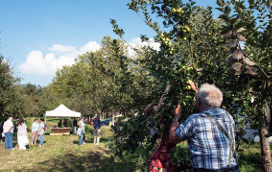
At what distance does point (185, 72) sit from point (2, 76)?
17842 mm

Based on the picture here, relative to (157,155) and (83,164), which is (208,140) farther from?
(83,164)

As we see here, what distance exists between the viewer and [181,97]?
2574 mm

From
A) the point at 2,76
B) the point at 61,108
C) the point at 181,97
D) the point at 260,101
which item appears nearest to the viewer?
the point at 181,97

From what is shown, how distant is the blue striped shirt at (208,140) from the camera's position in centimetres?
223

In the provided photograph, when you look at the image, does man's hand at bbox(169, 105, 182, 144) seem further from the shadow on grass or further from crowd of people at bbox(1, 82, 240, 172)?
the shadow on grass

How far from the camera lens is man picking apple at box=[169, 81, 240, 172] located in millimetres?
2238

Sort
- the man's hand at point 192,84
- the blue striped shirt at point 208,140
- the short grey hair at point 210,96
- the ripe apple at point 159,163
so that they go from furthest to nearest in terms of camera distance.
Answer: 1. the ripe apple at point 159,163
2. the man's hand at point 192,84
3. the short grey hair at point 210,96
4. the blue striped shirt at point 208,140

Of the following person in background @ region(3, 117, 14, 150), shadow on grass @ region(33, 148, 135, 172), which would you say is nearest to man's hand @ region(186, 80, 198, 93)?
shadow on grass @ region(33, 148, 135, 172)

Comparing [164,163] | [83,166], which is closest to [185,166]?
[164,163]

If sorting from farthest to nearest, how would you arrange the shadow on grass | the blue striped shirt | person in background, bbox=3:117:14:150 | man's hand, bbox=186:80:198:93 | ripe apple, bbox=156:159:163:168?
person in background, bbox=3:117:14:150, the shadow on grass, ripe apple, bbox=156:159:163:168, man's hand, bbox=186:80:198:93, the blue striped shirt

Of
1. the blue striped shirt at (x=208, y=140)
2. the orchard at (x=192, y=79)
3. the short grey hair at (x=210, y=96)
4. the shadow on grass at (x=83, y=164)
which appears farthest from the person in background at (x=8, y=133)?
the short grey hair at (x=210, y=96)

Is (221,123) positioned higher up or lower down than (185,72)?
lower down

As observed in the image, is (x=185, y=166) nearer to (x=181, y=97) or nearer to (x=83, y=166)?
(x=181, y=97)

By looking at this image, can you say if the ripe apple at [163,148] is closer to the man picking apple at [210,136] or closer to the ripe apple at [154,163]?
the ripe apple at [154,163]
